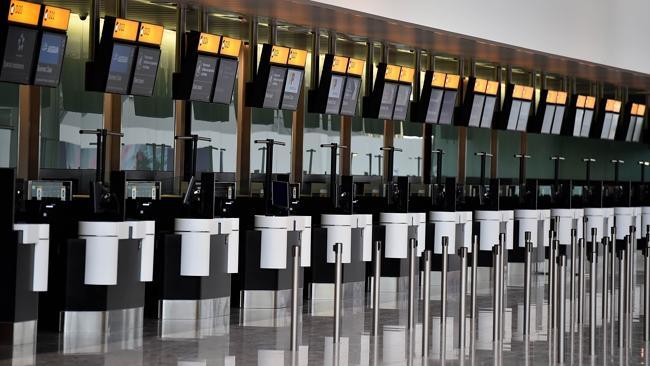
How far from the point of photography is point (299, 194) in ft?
49.0

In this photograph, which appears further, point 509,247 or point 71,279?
A: point 509,247

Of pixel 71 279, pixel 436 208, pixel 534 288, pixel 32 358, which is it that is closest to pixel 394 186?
pixel 436 208

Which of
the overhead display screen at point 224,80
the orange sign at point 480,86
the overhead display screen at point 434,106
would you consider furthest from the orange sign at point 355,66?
the orange sign at point 480,86

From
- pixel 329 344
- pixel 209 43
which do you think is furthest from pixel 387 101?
pixel 329 344

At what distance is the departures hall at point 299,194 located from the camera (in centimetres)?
981

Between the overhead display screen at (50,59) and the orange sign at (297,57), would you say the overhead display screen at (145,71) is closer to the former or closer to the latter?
the overhead display screen at (50,59)

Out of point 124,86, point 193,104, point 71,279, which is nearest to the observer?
point 71,279

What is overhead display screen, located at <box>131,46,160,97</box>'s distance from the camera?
12.6m

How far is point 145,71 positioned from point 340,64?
372 centimetres

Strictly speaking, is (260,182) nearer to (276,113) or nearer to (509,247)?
(276,113)

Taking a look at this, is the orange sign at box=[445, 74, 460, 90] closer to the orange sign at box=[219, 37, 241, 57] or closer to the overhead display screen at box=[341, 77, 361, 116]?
the overhead display screen at box=[341, 77, 361, 116]

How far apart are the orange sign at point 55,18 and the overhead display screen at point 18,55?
0.20 metres

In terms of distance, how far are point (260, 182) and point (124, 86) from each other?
415 cm

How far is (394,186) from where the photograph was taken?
15789 millimetres
